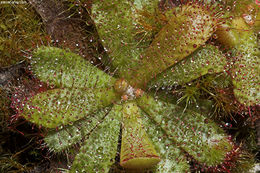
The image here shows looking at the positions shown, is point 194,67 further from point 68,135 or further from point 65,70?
point 68,135

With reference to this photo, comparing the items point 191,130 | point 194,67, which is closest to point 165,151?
point 191,130

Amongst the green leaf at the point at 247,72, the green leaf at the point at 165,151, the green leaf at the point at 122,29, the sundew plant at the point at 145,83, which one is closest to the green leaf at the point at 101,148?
the sundew plant at the point at 145,83

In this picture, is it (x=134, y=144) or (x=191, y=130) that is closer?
(x=134, y=144)

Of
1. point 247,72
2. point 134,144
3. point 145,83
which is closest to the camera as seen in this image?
point 134,144

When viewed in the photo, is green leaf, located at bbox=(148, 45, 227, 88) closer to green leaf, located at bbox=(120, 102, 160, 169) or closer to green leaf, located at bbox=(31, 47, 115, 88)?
green leaf, located at bbox=(120, 102, 160, 169)

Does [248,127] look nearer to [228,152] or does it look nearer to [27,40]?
[228,152]

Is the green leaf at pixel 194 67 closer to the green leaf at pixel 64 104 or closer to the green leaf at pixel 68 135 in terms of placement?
the green leaf at pixel 64 104
